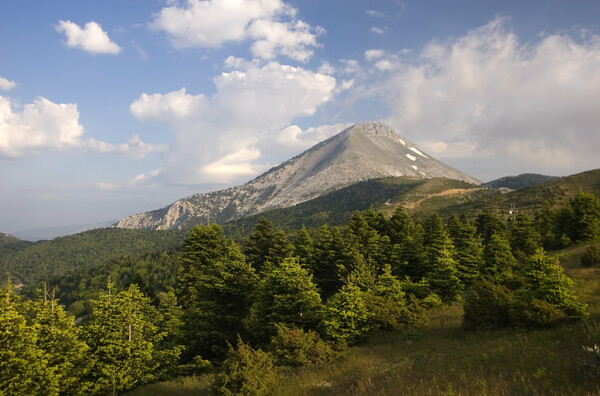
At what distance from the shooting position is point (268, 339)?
24688mm

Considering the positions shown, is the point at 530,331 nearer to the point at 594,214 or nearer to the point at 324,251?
the point at 324,251

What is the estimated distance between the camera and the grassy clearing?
34.2 feet

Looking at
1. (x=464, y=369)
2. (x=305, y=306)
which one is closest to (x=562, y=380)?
(x=464, y=369)

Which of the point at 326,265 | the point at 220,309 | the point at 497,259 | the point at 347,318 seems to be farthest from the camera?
the point at 326,265

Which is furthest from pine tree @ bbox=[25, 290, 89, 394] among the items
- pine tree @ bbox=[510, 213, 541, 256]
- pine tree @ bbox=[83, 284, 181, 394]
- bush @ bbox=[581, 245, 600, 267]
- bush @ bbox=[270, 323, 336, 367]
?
pine tree @ bbox=[510, 213, 541, 256]

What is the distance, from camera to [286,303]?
2417 cm

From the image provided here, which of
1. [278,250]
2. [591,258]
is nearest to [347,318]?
[278,250]

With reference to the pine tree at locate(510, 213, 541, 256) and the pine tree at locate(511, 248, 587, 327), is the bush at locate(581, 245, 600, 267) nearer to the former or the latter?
the pine tree at locate(510, 213, 541, 256)

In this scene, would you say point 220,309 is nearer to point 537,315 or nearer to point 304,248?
point 304,248

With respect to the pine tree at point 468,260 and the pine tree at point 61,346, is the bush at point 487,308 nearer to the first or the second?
the pine tree at point 468,260

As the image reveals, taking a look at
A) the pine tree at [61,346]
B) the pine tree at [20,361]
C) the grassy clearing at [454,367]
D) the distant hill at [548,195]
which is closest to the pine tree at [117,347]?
the pine tree at [61,346]

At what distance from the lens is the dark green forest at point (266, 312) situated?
17.0 metres

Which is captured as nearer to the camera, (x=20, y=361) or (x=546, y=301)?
(x=20, y=361)

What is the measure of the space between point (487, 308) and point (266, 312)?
15132 millimetres
